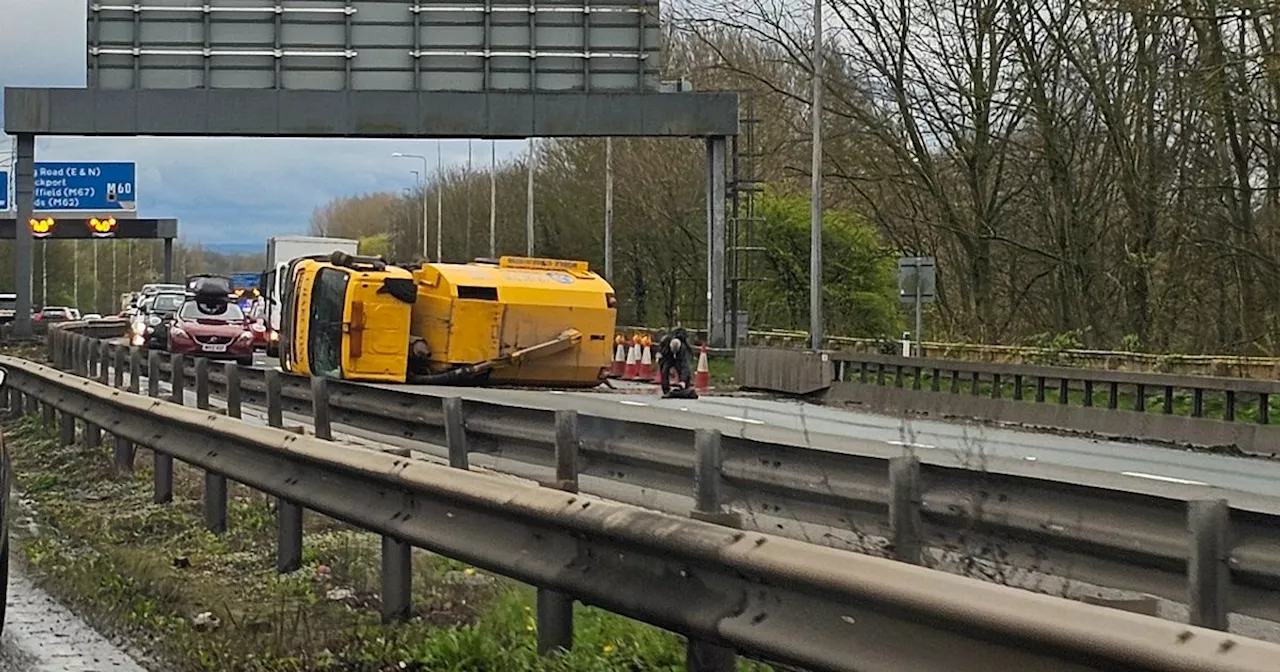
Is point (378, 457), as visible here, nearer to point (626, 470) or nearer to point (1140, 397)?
point (626, 470)

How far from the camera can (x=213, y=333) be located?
37.4m

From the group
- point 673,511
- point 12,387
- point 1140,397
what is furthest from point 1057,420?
point 673,511

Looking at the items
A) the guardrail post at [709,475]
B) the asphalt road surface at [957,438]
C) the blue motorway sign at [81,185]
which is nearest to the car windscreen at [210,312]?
the asphalt road surface at [957,438]

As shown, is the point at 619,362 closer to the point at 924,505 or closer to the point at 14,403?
the point at 14,403

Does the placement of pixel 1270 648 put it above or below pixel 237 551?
above

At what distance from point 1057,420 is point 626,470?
16679 mm

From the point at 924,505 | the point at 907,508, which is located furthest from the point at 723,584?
the point at 924,505

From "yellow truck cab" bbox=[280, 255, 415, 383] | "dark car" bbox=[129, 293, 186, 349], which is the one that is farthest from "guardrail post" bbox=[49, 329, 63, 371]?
"yellow truck cab" bbox=[280, 255, 415, 383]

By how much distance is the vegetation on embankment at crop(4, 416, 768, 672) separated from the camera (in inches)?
256

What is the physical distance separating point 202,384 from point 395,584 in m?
11.6

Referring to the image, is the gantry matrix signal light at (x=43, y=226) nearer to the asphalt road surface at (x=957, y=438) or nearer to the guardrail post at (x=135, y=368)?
the asphalt road surface at (x=957, y=438)

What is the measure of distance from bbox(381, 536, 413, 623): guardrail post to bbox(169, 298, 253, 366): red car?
100 feet

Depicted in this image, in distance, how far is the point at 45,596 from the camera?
8766 millimetres

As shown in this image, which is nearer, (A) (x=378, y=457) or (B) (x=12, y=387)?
(A) (x=378, y=457)
